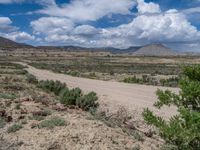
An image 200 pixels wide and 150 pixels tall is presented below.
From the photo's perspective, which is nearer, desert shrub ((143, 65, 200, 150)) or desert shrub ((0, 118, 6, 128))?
desert shrub ((143, 65, 200, 150))

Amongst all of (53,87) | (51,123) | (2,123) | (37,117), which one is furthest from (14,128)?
(53,87)

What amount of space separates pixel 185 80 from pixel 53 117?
647 cm

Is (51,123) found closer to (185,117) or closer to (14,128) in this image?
(14,128)

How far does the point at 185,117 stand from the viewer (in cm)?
702

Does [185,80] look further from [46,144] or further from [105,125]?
[105,125]

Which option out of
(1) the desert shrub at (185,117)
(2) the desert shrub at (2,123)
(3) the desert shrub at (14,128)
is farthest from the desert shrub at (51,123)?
(1) the desert shrub at (185,117)

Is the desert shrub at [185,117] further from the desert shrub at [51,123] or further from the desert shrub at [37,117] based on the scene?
the desert shrub at [37,117]

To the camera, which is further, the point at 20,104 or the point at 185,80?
the point at 20,104

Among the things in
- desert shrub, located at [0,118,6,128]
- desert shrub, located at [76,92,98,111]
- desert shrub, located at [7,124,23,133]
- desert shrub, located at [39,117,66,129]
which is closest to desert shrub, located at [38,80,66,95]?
desert shrub, located at [76,92,98,111]

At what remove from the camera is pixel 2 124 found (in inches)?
499

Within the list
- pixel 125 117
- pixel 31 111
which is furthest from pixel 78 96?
pixel 31 111

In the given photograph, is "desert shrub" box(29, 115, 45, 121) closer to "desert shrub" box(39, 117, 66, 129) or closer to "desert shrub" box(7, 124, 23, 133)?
"desert shrub" box(39, 117, 66, 129)

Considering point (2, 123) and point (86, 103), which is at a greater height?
point (2, 123)

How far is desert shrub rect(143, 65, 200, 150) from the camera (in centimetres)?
689
